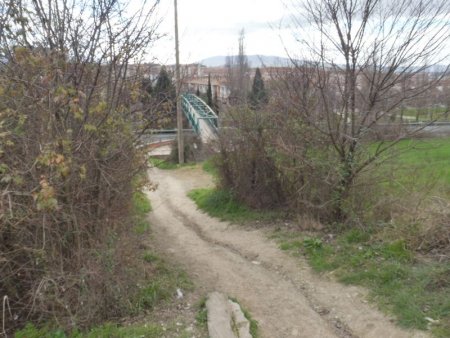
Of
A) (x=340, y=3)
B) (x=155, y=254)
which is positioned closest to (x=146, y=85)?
(x=155, y=254)

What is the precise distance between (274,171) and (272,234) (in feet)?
5.92

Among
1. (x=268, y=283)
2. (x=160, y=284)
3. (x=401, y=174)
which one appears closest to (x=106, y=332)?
(x=160, y=284)

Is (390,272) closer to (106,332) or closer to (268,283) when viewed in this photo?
(268,283)

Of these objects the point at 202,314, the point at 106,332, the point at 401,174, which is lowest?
the point at 202,314

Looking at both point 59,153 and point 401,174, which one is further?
point 401,174

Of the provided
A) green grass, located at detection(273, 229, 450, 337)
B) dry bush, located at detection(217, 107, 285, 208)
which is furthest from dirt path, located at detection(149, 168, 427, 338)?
dry bush, located at detection(217, 107, 285, 208)

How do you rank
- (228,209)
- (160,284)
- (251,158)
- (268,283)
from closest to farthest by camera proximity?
(160,284)
(268,283)
(251,158)
(228,209)

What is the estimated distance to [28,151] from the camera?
4914 mm

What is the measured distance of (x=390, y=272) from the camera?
245 inches

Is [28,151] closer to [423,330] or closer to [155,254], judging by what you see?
[155,254]

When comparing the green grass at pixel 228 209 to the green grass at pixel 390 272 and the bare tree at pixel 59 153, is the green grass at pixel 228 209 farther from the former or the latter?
the bare tree at pixel 59 153

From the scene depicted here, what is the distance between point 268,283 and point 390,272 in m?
1.68

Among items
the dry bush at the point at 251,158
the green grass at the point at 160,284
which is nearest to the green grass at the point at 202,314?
the green grass at the point at 160,284

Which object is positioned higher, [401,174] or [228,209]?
[401,174]
